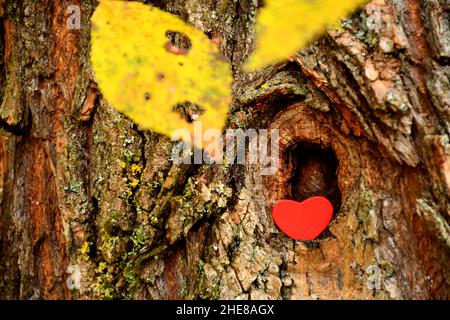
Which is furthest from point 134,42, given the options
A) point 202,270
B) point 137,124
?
point 202,270

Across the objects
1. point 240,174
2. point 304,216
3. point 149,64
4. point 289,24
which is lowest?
point 304,216

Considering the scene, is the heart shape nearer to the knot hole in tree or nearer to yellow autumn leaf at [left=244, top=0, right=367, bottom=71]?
the knot hole in tree

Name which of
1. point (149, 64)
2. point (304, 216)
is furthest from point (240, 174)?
point (149, 64)

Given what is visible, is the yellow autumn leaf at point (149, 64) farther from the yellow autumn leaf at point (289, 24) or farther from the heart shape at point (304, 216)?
the heart shape at point (304, 216)

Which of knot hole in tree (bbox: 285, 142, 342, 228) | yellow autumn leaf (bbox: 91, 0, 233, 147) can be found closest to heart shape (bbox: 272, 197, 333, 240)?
knot hole in tree (bbox: 285, 142, 342, 228)

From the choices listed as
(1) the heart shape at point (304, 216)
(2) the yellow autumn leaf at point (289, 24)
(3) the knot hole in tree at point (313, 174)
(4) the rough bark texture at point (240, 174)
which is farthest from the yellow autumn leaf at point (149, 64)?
(1) the heart shape at point (304, 216)

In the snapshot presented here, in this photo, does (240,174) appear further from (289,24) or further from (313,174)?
(289,24)
